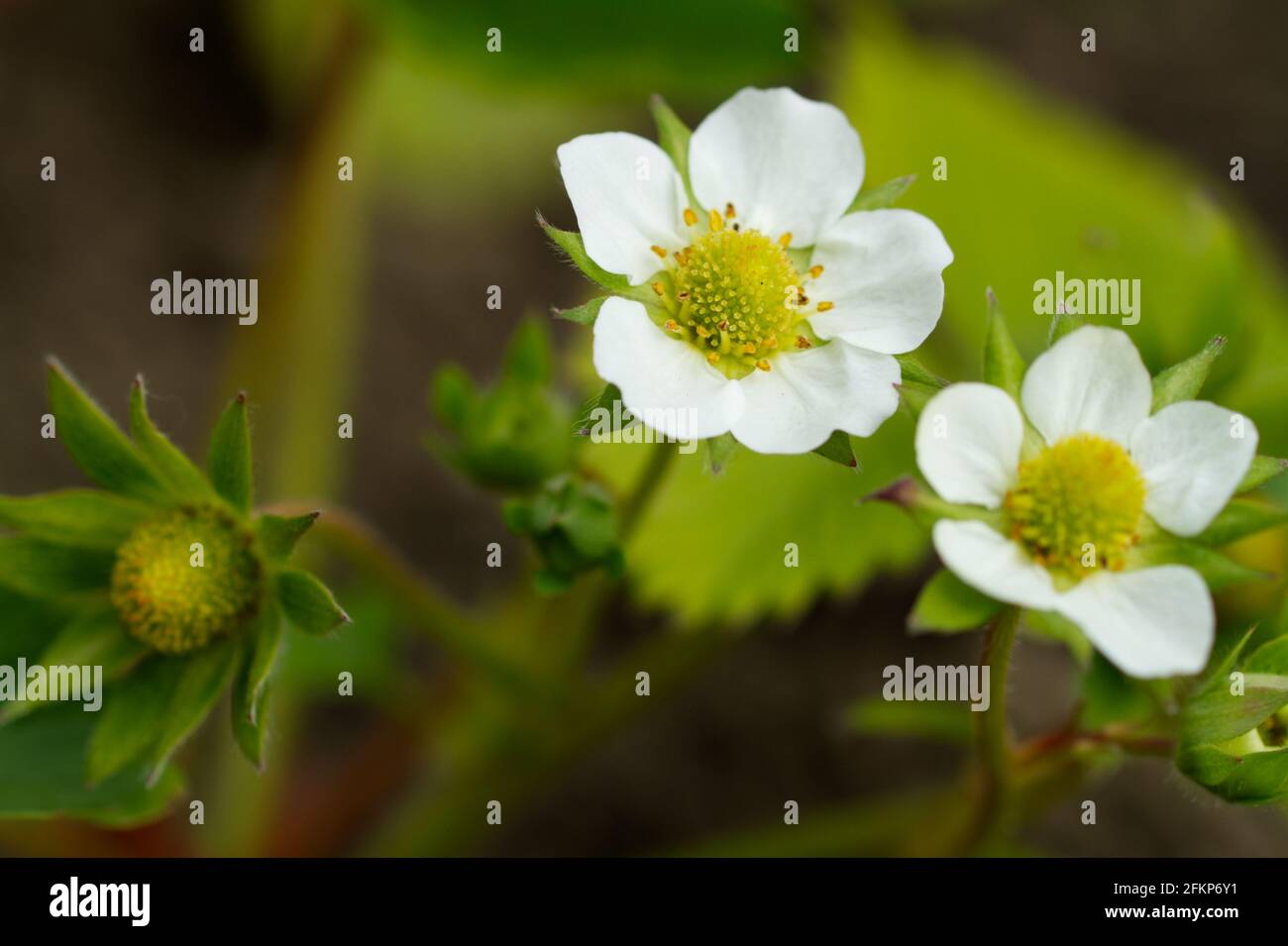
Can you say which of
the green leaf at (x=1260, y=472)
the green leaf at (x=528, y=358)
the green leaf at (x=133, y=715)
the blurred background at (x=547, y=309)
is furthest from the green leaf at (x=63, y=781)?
the green leaf at (x=1260, y=472)

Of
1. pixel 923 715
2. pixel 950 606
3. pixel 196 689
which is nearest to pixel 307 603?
pixel 196 689

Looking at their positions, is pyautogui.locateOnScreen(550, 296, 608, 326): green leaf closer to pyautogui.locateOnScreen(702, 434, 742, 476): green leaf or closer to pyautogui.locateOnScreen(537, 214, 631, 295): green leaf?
pyautogui.locateOnScreen(537, 214, 631, 295): green leaf

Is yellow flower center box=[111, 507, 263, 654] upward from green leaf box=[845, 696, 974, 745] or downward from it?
upward

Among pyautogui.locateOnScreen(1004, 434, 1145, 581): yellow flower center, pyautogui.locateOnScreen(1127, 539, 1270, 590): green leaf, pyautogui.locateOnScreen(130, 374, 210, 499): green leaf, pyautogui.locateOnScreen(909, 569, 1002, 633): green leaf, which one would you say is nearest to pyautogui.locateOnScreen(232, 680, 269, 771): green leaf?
pyautogui.locateOnScreen(130, 374, 210, 499): green leaf

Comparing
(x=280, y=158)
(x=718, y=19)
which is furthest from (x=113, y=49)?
(x=718, y=19)
